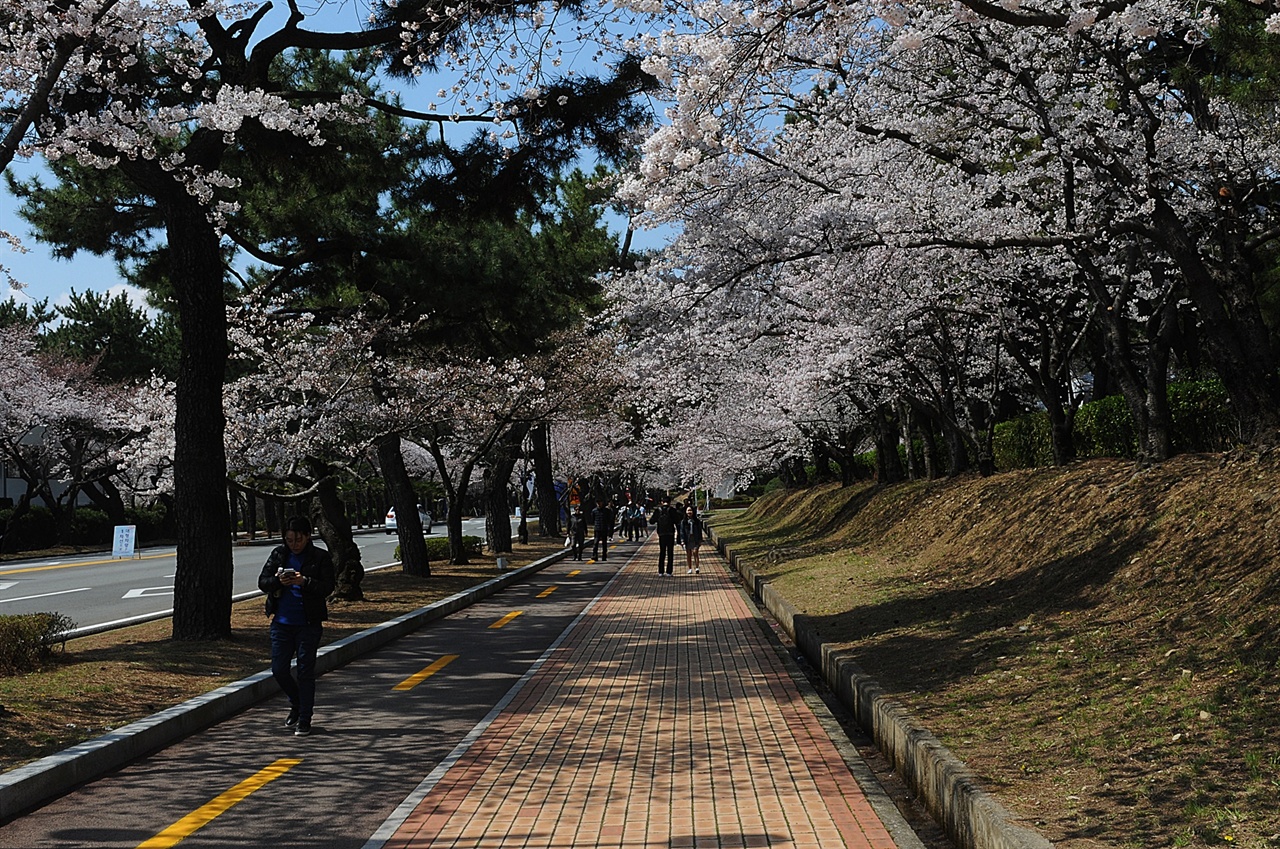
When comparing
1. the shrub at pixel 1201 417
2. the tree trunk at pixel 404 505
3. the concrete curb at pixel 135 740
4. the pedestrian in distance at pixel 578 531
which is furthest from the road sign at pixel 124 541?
the shrub at pixel 1201 417

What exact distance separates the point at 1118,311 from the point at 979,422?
14238 mm

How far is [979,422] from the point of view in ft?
92.3

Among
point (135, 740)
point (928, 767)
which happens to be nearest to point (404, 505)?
point (135, 740)

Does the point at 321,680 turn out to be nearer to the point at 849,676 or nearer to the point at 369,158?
the point at 849,676

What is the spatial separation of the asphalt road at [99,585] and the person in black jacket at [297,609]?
25.8 feet

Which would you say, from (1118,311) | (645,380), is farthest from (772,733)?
(645,380)

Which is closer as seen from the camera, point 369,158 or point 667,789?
point 667,789

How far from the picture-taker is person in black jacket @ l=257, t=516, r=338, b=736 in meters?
8.38

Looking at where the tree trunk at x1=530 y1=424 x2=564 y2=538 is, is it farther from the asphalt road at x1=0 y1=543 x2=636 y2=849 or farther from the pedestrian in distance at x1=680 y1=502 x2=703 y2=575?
the asphalt road at x1=0 y1=543 x2=636 y2=849

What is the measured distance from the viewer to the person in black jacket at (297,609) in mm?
8375

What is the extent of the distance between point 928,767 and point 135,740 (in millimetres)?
5570

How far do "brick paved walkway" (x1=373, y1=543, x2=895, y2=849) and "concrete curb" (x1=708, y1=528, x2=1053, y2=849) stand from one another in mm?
390

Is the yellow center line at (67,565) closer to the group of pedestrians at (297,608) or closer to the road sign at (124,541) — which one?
the road sign at (124,541)

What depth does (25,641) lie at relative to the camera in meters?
10.2
